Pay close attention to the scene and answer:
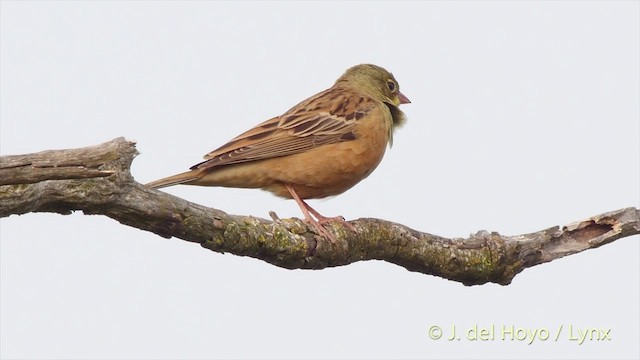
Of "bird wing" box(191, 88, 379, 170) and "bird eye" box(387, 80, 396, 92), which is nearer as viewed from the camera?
"bird wing" box(191, 88, 379, 170)

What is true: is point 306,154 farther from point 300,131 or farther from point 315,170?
point 300,131

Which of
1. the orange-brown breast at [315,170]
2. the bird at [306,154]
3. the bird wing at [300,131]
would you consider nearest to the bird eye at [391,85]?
the bird wing at [300,131]

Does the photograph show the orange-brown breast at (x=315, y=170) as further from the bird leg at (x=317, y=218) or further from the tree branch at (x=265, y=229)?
the tree branch at (x=265, y=229)

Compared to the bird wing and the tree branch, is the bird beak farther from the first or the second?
the tree branch

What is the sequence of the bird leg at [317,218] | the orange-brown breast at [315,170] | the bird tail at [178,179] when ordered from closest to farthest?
the bird leg at [317,218] → the bird tail at [178,179] → the orange-brown breast at [315,170]

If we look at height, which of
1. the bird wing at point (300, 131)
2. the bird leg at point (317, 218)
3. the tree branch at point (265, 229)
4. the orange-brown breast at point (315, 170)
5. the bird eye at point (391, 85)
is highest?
the bird eye at point (391, 85)

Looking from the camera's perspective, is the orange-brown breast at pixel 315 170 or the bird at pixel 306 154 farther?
the orange-brown breast at pixel 315 170

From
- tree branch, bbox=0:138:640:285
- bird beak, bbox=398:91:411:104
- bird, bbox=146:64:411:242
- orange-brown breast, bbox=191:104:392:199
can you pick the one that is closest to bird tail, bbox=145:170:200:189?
bird, bbox=146:64:411:242
